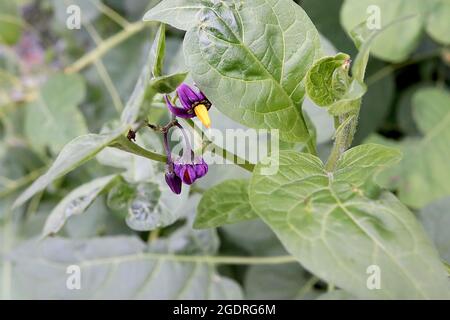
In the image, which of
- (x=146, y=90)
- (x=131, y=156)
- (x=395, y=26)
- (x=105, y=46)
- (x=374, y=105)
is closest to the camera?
(x=146, y=90)

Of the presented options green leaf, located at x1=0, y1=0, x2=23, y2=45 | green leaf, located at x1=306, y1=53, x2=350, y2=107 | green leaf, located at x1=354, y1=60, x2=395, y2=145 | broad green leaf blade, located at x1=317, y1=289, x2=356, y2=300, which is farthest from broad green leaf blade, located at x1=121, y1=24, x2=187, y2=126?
green leaf, located at x1=0, y1=0, x2=23, y2=45

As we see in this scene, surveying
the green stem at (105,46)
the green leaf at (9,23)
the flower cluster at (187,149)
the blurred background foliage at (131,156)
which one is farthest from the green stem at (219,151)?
the green leaf at (9,23)

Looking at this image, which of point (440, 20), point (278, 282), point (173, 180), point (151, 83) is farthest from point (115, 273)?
point (440, 20)

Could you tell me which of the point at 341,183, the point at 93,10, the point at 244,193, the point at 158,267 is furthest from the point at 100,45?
the point at 341,183

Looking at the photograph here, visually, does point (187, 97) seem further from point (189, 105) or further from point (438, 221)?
point (438, 221)
